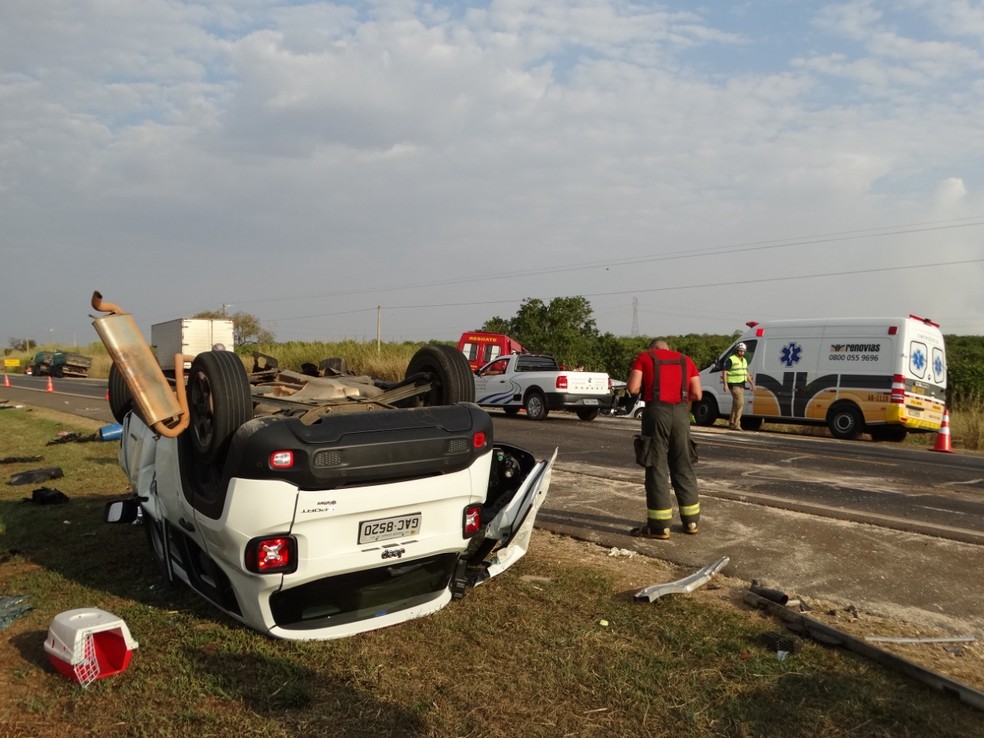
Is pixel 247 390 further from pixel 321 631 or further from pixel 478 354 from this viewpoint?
pixel 478 354

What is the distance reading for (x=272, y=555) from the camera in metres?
3.80

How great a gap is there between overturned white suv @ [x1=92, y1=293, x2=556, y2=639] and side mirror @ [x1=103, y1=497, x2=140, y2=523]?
0.34 m

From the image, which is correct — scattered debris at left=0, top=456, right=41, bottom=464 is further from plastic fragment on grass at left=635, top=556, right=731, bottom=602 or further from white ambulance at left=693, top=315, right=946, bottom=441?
white ambulance at left=693, top=315, right=946, bottom=441

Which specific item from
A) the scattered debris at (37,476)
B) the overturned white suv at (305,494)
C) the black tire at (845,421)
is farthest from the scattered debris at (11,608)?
the black tire at (845,421)

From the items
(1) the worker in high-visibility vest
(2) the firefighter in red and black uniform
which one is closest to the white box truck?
(1) the worker in high-visibility vest

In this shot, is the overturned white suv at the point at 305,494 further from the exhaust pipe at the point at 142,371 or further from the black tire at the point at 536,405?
the black tire at the point at 536,405

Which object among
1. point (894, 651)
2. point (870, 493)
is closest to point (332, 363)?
point (894, 651)

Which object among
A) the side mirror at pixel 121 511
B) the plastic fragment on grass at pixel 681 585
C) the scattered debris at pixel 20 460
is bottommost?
the plastic fragment on grass at pixel 681 585

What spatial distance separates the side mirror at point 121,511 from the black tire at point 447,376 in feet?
6.49

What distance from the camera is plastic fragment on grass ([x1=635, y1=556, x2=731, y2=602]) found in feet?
16.5

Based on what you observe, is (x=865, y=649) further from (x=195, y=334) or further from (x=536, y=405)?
(x=195, y=334)

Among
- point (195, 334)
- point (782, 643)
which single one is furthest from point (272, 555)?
point (195, 334)

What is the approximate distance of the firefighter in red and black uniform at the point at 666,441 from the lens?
6.78m

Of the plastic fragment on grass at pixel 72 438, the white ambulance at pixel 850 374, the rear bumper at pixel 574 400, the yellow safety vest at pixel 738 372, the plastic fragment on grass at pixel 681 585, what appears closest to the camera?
the plastic fragment on grass at pixel 681 585
